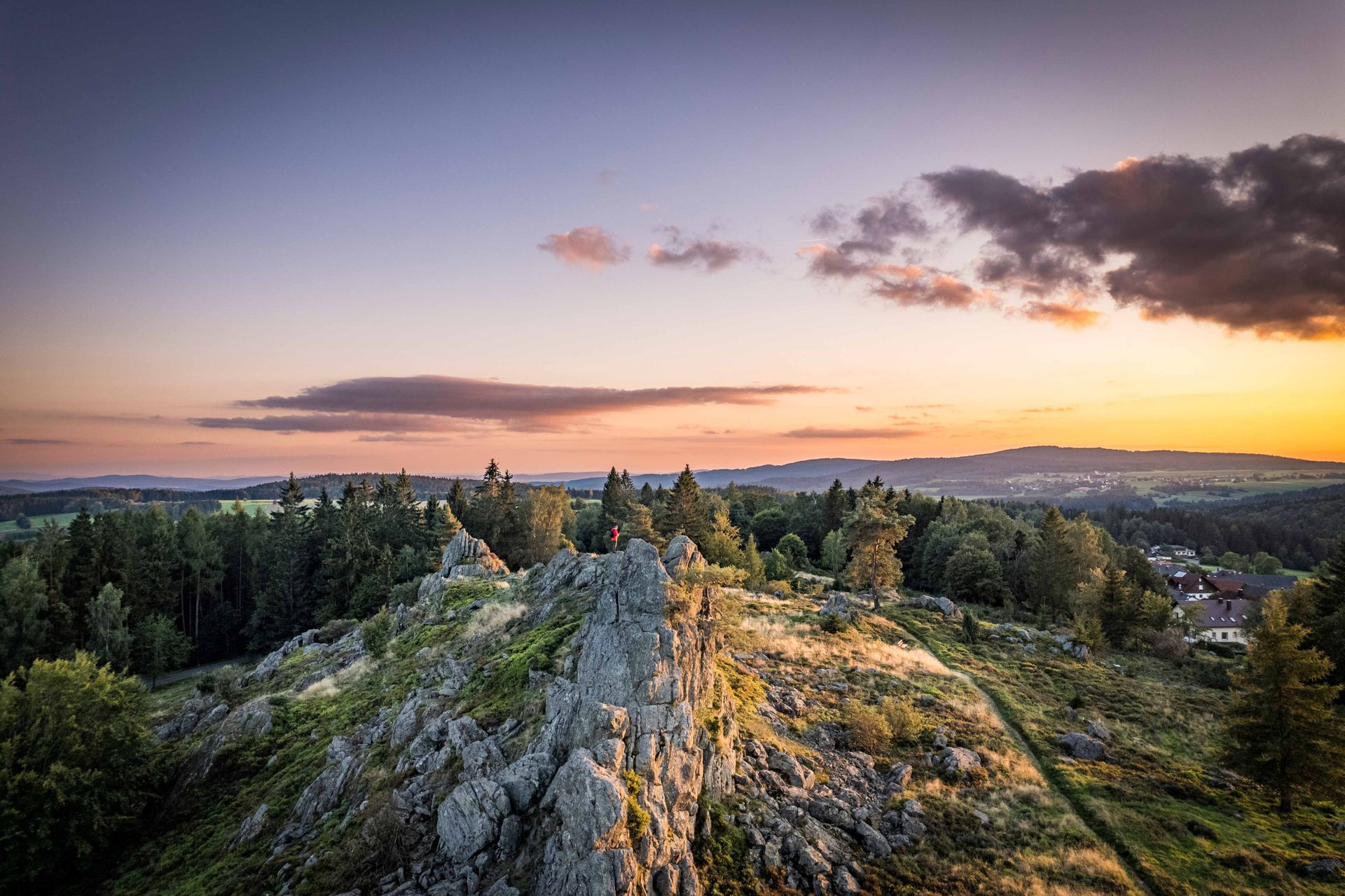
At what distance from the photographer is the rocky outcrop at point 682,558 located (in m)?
28.0

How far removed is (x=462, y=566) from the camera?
169 ft

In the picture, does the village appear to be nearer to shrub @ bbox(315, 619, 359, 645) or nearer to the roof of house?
the roof of house

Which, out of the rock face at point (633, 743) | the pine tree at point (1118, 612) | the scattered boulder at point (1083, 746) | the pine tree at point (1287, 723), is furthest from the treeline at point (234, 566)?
the pine tree at point (1118, 612)

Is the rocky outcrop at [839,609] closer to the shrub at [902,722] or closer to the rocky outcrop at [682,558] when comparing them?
the shrub at [902,722]

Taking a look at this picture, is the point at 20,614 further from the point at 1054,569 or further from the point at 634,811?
the point at 1054,569

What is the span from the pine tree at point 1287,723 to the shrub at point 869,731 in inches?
573

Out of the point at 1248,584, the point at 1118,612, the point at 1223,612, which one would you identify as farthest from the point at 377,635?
the point at 1248,584

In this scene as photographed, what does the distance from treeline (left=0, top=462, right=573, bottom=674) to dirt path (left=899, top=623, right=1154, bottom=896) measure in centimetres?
4738

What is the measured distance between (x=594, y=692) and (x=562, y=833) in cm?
506

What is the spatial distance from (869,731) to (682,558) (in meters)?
12.2

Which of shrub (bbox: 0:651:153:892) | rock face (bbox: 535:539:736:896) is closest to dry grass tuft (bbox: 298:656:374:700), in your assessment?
shrub (bbox: 0:651:153:892)

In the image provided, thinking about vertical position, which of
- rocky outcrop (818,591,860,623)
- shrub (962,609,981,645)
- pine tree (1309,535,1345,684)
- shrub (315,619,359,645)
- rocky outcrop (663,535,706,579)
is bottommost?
shrub (315,619,359,645)

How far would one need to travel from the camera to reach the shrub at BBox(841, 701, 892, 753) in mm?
25906

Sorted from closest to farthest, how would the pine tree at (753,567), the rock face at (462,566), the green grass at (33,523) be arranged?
the rock face at (462,566) → the pine tree at (753,567) → the green grass at (33,523)
